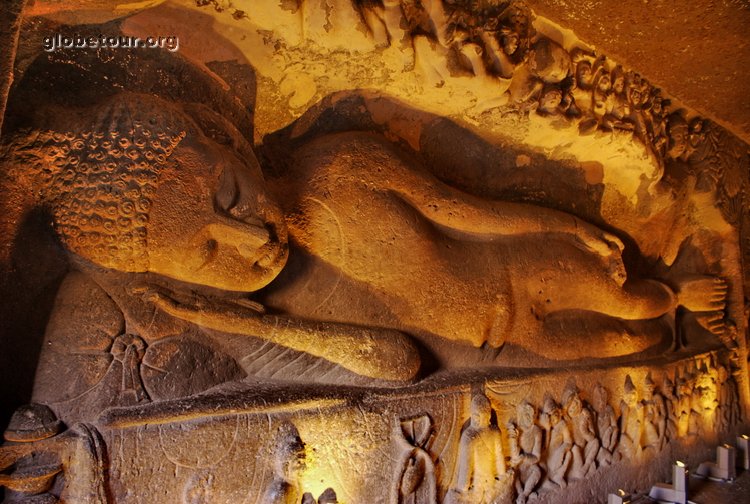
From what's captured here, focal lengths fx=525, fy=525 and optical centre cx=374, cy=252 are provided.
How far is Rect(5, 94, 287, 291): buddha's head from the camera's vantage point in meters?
1.69

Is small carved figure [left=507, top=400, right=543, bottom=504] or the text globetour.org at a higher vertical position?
the text globetour.org

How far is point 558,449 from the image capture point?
2553 millimetres

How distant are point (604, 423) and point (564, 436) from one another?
1.03 ft

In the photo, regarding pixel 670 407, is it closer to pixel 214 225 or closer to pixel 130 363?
pixel 214 225

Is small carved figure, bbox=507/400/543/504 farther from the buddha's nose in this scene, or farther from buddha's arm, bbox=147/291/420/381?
the buddha's nose

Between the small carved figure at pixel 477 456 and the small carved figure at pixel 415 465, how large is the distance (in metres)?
0.15

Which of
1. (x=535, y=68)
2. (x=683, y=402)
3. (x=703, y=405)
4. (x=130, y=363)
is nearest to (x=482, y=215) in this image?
(x=535, y=68)

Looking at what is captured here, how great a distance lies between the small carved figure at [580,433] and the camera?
8.43ft

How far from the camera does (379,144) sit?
233 centimetres

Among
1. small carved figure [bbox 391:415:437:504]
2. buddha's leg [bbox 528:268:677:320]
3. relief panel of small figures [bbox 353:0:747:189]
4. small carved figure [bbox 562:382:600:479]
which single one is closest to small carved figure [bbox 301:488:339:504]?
small carved figure [bbox 391:415:437:504]

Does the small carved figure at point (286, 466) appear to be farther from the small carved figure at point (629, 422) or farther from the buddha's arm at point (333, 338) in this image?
the small carved figure at point (629, 422)

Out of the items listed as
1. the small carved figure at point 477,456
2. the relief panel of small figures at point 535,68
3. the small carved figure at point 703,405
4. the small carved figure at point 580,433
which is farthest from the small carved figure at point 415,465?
the small carved figure at point 703,405

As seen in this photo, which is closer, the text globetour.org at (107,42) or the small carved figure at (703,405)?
the text globetour.org at (107,42)

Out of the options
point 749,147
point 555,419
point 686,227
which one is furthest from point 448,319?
point 749,147
